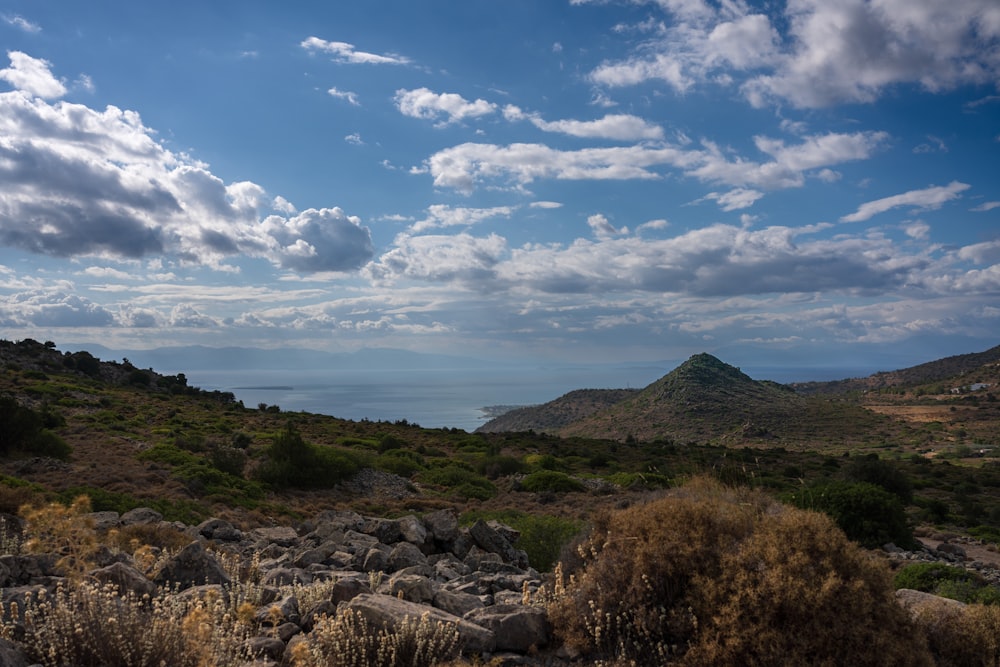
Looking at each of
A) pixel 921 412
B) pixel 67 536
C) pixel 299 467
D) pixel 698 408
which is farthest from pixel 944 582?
pixel 921 412

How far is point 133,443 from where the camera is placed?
2734 centimetres

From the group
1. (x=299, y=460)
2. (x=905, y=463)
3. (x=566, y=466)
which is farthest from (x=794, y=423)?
(x=299, y=460)

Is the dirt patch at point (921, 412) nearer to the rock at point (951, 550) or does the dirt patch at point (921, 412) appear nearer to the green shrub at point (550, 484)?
the green shrub at point (550, 484)

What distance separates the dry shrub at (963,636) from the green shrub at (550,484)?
63.7 feet

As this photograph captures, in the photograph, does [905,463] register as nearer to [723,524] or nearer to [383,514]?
[383,514]

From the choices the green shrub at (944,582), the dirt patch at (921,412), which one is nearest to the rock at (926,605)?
the green shrub at (944,582)

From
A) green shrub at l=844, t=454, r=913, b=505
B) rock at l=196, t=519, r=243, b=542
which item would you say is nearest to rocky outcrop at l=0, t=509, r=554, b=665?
rock at l=196, t=519, r=243, b=542

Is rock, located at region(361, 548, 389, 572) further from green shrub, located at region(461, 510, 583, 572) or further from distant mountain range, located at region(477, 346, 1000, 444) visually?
distant mountain range, located at region(477, 346, 1000, 444)

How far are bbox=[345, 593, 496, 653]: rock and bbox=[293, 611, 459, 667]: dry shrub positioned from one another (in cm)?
9

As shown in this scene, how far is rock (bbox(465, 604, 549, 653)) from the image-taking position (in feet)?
18.4

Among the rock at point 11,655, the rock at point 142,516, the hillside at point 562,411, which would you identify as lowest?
the hillside at point 562,411

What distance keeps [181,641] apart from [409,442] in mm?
37368

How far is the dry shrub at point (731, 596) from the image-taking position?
4.70m

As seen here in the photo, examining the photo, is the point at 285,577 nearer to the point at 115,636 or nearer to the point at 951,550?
the point at 115,636
